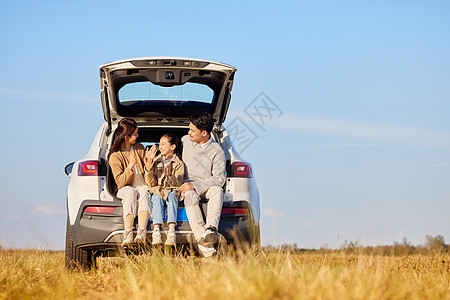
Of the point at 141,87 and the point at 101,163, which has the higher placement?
the point at 141,87

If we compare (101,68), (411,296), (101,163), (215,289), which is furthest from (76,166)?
(411,296)

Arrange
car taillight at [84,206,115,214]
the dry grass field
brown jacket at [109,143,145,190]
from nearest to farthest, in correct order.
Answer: the dry grass field, car taillight at [84,206,115,214], brown jacket at [109,143,145,190]

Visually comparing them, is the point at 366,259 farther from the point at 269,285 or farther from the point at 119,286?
the point at 119,286

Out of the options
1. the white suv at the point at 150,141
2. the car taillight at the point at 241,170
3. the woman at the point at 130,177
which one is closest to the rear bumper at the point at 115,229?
the white suv at the point at 150,141

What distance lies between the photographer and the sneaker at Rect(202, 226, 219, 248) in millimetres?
5719

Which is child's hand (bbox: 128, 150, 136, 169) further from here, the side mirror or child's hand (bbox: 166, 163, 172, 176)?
the side mirror

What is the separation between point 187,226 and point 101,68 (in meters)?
2.20

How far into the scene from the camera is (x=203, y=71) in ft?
21.9

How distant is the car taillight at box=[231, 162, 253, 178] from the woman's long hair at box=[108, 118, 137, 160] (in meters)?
1.31

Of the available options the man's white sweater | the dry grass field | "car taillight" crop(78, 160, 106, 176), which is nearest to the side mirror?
"car taillight" crop(78, 160, 106, 176)

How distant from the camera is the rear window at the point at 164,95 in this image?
6.88m

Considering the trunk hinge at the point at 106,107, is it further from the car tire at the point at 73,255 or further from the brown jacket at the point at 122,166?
the car tire at the point at 73,255

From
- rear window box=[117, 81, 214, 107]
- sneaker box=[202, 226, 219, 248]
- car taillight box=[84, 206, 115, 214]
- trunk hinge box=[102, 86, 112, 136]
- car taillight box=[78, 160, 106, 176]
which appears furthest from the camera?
rear window box=[117, 81, 214, 107]

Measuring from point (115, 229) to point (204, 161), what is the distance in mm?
1317
